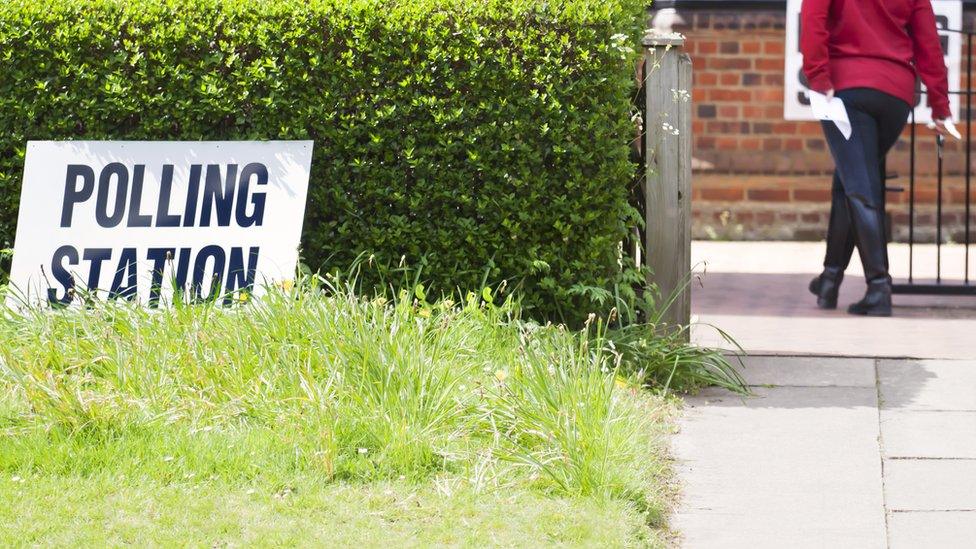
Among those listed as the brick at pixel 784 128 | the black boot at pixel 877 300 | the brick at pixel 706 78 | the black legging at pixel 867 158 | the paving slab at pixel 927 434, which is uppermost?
the brick at pixel 706 78

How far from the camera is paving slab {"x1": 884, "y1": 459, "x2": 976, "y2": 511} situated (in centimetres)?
426

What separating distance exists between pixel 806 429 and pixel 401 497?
1.64 meters

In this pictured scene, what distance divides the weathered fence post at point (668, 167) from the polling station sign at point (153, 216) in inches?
54.4

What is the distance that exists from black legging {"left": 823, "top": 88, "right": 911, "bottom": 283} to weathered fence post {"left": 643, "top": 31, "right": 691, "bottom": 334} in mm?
1504

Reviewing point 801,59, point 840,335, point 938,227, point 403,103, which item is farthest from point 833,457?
point 801,59

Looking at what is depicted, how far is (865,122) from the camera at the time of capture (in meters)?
7.24

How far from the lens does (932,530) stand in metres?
4.02

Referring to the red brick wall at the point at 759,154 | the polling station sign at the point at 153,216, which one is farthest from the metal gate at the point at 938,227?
the polling station sign at the point at 153,216

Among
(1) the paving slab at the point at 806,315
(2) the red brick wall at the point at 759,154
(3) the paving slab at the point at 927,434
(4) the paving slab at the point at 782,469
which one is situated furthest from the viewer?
(2) the red brick wall at the point at 759,154

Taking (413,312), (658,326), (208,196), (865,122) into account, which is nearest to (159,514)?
(413,312)

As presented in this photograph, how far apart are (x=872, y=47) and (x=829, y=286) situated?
1.28 metres

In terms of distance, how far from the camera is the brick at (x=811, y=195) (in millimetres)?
10656

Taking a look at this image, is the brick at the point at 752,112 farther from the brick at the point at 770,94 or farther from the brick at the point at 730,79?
the brick at the point at 730,79

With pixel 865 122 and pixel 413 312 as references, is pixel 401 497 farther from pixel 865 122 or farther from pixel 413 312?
pixel 865 122
